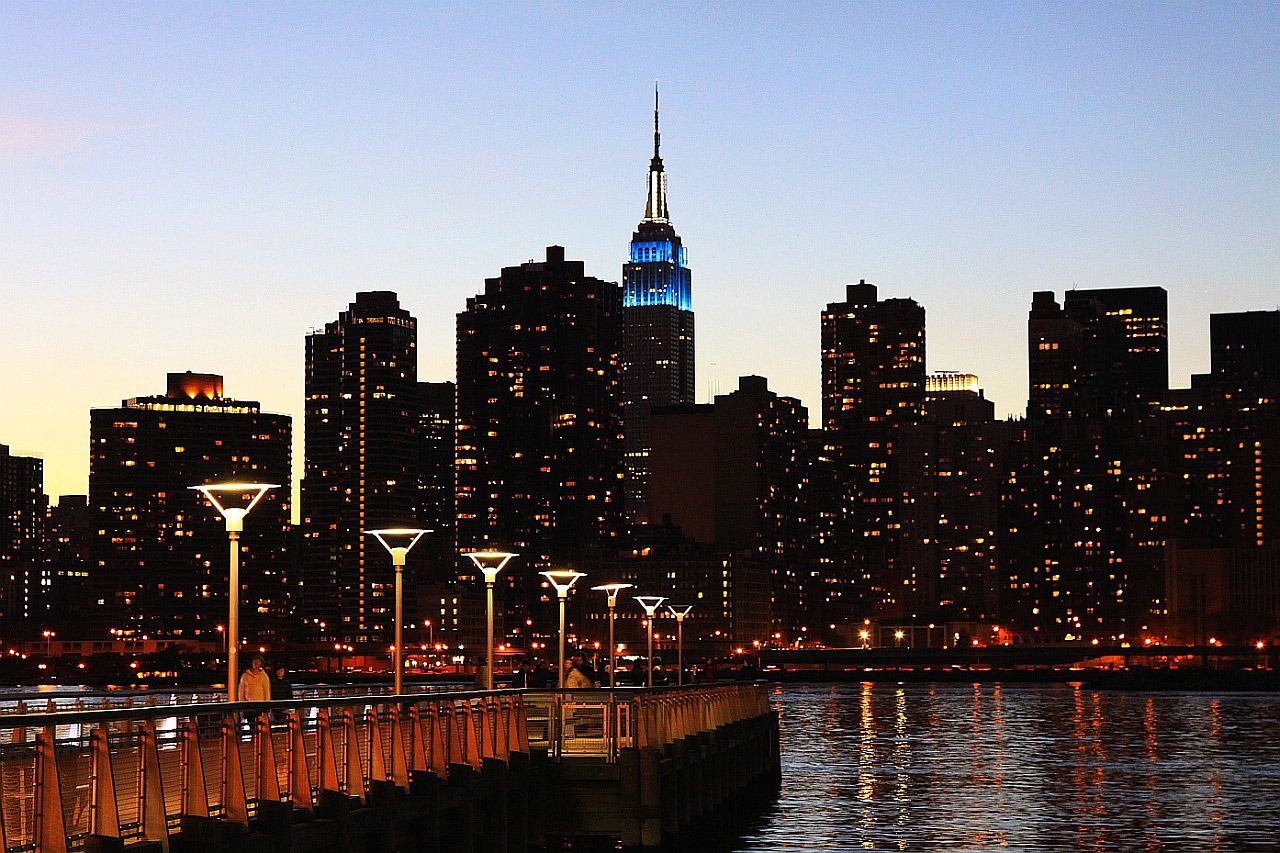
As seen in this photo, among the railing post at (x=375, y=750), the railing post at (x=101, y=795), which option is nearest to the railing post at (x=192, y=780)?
the railing post at (x=101, y=795)

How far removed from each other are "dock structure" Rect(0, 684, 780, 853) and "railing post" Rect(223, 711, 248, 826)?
16 mm

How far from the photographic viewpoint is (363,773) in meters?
29.3

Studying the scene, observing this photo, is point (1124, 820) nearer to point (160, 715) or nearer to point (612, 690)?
point (612, 690)

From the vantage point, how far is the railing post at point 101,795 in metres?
20.7

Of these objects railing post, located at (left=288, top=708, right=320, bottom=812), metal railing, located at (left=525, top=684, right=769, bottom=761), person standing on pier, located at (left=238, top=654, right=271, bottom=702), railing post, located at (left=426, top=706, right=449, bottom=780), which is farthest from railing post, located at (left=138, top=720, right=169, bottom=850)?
metal railing, located at (left=525, top=684, right=769, bottom=761)

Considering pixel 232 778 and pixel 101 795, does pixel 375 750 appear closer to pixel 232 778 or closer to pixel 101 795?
pixel 232 778

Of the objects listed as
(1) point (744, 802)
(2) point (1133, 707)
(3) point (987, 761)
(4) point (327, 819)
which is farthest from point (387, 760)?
(2) point (1133, 707)

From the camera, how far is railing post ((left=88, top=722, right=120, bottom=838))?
2072cm

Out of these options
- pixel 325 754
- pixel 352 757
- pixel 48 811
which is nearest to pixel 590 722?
pixel 352 757

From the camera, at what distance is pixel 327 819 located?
26656mm

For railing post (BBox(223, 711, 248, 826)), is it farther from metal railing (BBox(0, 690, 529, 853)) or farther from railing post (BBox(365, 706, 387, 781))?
railing post (BBox(365, 706, 387, 781))

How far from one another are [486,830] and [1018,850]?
19.0 metres

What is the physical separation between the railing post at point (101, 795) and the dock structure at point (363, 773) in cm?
1

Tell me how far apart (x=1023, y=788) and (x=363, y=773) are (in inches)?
1833
